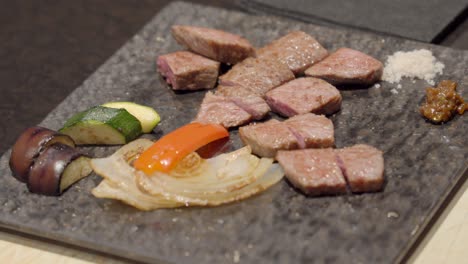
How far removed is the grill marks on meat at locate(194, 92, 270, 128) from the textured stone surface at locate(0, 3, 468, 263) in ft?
0.34

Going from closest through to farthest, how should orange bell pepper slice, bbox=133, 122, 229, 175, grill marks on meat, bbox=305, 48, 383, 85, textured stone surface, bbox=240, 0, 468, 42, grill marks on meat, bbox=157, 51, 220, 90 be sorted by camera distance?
orange bell pepper slice, bbox=133, 122, 229, 175 → grill marks on meat, bbox=305, 48, 383, 85 → grill marks on meat, bbox=157, 51, 220, 90 → textured stone surface, bbox=240, 0, 468, 42

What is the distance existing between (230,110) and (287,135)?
552mm

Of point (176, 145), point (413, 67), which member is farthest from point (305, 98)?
point (176, 145)

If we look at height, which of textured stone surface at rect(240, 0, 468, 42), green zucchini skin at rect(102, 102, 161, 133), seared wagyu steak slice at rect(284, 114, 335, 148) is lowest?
textured stone surface at rect(240, 0, 468, 42)

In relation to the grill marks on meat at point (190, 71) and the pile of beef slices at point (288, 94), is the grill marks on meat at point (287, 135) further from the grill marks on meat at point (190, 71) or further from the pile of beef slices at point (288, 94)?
the grill marks on meat at point (190, 71)

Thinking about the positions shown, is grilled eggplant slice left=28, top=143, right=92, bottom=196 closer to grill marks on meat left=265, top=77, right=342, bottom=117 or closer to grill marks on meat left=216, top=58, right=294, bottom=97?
grill marks on meat left=216, top=58, right=294, bottom=97

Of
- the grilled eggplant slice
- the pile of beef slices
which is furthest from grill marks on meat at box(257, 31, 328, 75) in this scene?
the grilled eggplant slice

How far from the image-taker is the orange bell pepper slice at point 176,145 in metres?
4.69

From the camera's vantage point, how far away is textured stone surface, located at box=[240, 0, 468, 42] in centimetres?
645

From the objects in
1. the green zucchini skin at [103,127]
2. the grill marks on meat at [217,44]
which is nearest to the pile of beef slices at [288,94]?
the grill marks on meat at [217,44]

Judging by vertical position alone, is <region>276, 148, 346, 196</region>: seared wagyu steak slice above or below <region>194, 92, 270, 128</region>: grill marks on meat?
above

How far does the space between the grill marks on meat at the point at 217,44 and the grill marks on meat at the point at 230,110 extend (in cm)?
51

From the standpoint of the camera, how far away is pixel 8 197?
4.86 metres

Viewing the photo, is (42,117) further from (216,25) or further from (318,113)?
(318,113)
